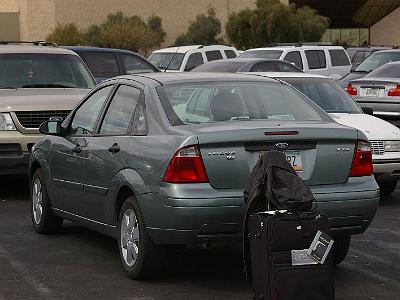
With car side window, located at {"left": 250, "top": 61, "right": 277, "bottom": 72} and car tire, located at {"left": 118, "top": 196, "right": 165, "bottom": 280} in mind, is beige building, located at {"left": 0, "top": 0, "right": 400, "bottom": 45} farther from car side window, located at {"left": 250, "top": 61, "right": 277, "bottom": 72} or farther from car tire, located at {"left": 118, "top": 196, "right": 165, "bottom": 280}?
car tire, located at {"left": 118, "top": 196, "right": 165, "bottom": 280}

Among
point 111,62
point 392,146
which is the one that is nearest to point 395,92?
point 111,62

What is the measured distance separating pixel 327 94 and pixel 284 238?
7275mm

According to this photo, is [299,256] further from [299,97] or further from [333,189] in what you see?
[299,97]

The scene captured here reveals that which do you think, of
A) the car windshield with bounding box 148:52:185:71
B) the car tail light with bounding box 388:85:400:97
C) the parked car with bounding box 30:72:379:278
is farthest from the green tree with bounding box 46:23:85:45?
the parked car with bounding box 30:72:379:278

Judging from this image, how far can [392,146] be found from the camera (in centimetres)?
1187

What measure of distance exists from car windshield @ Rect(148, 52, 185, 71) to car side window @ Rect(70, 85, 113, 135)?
789 inches

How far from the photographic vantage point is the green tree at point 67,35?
82250mm

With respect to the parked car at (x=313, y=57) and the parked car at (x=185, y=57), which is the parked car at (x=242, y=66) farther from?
the parked car at (x=185, y=57)

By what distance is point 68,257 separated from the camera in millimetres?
8609

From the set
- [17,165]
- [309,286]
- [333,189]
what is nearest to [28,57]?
[17,165]

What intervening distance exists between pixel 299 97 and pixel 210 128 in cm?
133

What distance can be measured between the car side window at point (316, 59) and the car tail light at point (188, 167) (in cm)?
2224

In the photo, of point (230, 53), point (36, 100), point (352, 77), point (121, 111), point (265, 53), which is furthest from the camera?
point (230, 53)

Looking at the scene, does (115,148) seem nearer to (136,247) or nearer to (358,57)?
(136,247)
